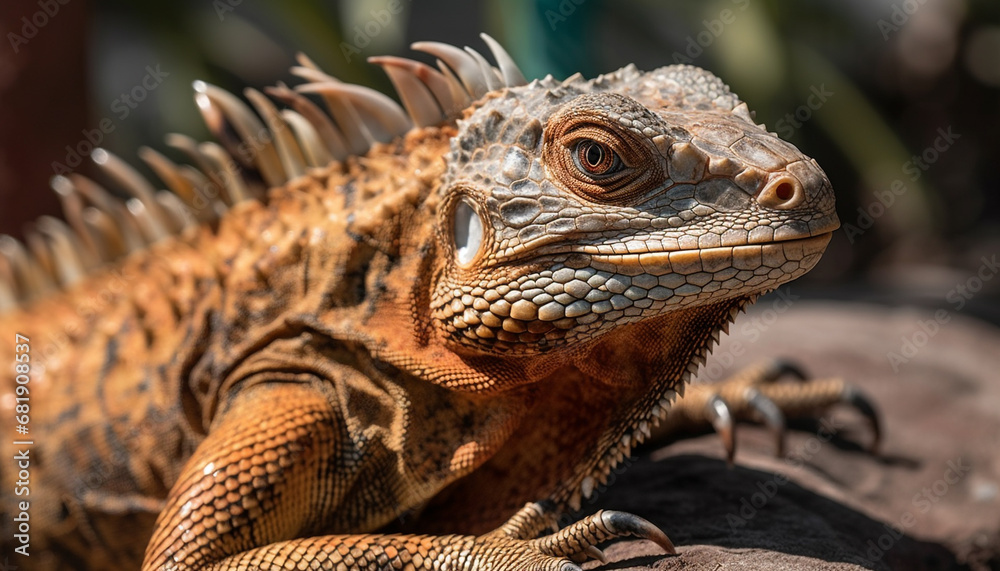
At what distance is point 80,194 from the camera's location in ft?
16.9

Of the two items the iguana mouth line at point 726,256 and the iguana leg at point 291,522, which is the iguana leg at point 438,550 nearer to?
the iguana leg at point 291,522

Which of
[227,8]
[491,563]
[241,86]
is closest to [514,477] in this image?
[491,563]

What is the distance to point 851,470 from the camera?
5070 mm

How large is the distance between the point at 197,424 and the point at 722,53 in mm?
9081

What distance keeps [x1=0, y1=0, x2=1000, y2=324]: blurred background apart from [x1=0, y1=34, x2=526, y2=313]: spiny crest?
436 cm

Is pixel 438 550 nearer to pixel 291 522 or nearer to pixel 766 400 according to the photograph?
pixel 291 522

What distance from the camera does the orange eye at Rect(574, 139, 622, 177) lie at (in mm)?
3035

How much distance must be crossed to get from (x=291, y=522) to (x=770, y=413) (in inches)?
108
